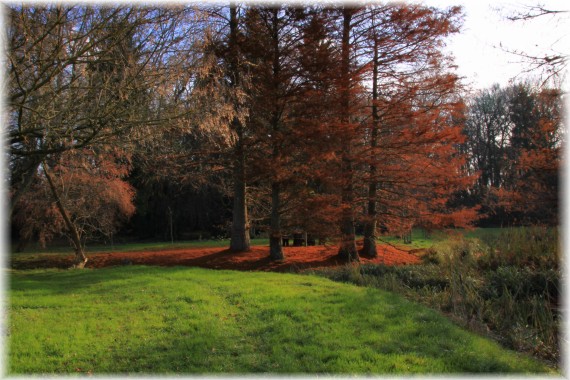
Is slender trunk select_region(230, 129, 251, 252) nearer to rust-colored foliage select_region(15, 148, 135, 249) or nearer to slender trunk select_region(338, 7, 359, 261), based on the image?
slender trunk select_region(338, 7, 359, 261)

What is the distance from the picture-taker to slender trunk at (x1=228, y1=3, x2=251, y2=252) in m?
14.0

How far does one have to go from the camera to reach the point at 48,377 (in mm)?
4090

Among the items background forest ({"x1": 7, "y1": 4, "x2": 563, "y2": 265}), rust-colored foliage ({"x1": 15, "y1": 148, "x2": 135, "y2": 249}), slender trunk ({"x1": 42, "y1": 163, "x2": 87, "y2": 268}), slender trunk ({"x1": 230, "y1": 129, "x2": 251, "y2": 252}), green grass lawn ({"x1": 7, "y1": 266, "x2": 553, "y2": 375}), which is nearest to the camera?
green grass lawn ({"x1": 7, "y1": 266, "x2": 553, "y2": 375})

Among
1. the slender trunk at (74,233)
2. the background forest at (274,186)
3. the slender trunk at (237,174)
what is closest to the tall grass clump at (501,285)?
the background forest at (274,186)

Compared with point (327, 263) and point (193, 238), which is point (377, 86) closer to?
point (327, 263)

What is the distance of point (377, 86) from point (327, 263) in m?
6.85

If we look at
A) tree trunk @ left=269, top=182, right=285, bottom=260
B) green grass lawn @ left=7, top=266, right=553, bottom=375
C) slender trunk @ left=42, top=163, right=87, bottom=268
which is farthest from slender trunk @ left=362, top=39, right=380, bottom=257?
slender trunk @ left=42, top=163, right=87, bottom=268

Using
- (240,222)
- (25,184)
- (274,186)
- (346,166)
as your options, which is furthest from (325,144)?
(25,184)

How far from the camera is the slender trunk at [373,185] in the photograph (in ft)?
48.4

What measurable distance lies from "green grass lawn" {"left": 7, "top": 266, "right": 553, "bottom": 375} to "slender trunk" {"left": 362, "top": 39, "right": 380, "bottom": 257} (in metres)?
7.35

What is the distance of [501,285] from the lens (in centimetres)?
798

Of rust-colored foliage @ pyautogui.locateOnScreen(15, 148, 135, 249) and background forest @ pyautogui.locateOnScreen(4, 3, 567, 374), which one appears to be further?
rust-colored foliage @ pyautogui.locateOnScreen(15, 148, 135, 249)

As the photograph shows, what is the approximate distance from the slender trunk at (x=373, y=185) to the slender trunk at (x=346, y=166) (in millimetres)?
828

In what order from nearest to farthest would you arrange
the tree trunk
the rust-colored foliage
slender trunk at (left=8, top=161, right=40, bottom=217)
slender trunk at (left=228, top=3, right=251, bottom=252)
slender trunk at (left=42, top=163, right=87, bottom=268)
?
1. slender trunk at (left=8, top=161, right=40, bottom=217)
2. slender trunk at (left=228, top=3, right=251, bottom=252)
3. slender trunk at (left=42, top=163, right=87, bottom=268)
4. the tree trunk
5. the rust-colored foliage
